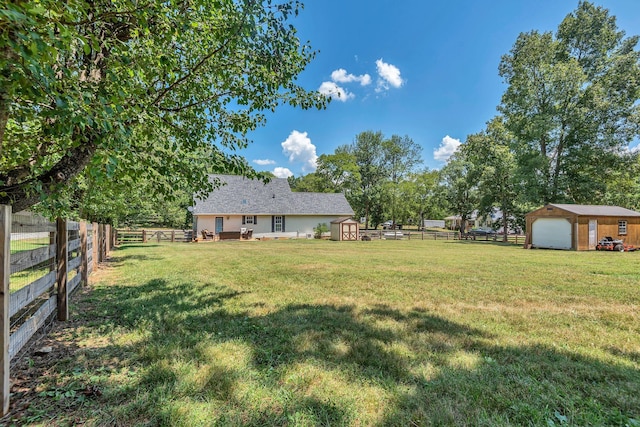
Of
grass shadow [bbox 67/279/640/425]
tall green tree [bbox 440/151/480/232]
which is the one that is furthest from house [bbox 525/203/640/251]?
grass shadow [bbox 67/279/640/425]

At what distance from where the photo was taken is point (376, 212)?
4678 centimetres

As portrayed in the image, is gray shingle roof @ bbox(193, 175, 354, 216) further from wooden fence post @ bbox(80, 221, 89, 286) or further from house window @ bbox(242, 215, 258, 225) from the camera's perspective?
wooden fence post @ bbox(80, 221, 89, 286)

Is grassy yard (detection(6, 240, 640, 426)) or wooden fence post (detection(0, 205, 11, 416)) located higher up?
wooden fence post (detection(0, 205, 11, 416))

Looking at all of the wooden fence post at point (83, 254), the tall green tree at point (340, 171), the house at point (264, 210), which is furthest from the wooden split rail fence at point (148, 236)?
the tall green tree at point (340, 171)

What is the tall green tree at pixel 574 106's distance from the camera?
23672 mm

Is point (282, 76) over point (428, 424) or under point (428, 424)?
over

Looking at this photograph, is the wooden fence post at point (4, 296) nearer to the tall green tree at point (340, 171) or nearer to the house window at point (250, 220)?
the house window at point (250, 220)

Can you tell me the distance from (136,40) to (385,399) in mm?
5045

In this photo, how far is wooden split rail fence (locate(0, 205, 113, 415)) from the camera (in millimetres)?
2311

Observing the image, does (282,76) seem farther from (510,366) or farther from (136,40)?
(510,366)

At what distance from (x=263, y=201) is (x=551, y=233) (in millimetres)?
23702

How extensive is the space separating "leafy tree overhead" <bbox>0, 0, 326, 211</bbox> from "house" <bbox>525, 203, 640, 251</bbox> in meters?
21.6

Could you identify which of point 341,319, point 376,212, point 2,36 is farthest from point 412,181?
point 2,36

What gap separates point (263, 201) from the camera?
29906mm
